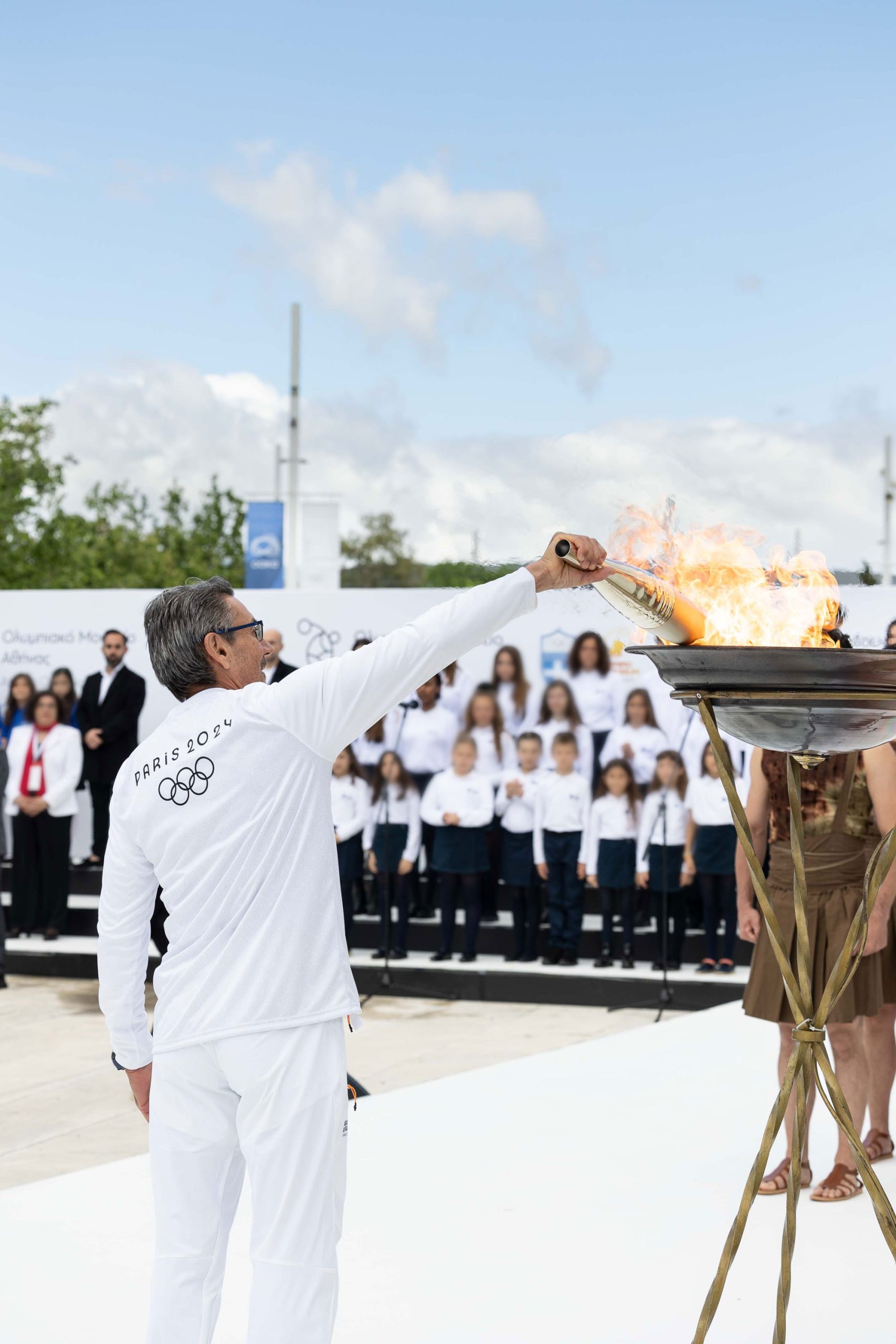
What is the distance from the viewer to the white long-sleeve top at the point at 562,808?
9.05 meters

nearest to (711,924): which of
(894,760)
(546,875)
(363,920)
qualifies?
(546,875)

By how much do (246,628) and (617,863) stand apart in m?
6.85

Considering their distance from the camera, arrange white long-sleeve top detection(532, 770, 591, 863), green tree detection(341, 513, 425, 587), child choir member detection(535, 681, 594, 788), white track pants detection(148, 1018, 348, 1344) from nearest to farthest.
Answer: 1. white track pants detection(148, 1018, 348, 1344)
2. white long-sleeve top detection(532, 770, 591, 863)
3. child choir member detection(535, 681, 594, 788)
4. green tree detection(341, 513, 425, 587)

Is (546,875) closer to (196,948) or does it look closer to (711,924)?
(711,924)

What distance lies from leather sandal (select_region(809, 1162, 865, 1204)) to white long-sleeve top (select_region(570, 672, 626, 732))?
18.7 feet

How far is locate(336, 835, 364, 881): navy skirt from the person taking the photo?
9.48m

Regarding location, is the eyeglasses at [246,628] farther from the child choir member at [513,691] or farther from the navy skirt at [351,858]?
the child choir member at [513,691]

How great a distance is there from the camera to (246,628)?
7.92 feet

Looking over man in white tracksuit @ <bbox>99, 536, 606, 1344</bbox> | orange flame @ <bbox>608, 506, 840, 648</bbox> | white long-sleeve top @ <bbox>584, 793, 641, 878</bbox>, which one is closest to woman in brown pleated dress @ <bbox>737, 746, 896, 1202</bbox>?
orange flame @ <bbox>608, 506, 840, 648</bbox>

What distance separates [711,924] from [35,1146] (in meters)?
4.52

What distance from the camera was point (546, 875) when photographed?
29.9ft

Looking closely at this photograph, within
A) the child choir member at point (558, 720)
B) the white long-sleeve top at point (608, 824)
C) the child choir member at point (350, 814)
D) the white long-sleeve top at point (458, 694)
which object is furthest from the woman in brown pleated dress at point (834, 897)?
the white long-sleeve top at point (458, 694)

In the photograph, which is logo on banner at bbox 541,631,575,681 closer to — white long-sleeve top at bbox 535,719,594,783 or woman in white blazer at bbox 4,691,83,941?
white long-sleeve top at bbox 535,719,594,783

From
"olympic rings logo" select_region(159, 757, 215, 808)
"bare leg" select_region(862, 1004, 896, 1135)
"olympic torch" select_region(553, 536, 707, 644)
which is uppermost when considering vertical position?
"olympic torch" select_region(553, 536, 707, 644)
